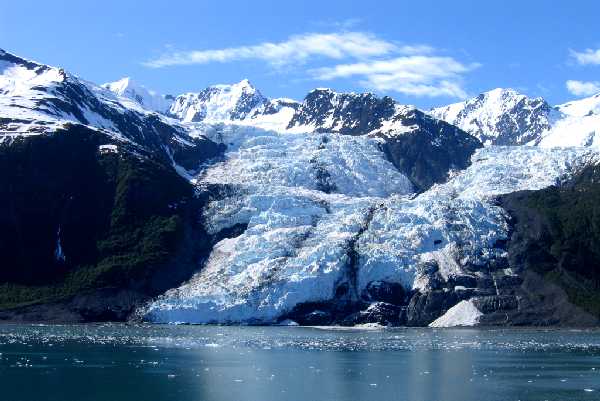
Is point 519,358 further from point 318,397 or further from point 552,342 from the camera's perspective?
point 318,397

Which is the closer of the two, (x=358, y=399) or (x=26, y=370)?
(x=358, y=399)

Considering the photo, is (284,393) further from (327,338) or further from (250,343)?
(327,338)

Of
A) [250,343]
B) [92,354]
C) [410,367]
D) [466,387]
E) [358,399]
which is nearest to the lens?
[358,399]

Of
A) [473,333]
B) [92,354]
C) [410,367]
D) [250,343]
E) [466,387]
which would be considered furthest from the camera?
[473,333]

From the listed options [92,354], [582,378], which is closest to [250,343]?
[92,354]

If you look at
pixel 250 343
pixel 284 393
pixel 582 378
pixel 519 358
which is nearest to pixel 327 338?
pixel 250 343

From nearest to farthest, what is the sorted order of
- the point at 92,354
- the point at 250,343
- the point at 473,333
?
1. the point at 92,354
2. the point at 250,343
3. the point at 473,333
